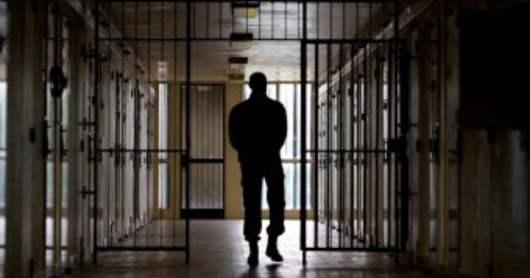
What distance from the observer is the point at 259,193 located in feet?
25.2

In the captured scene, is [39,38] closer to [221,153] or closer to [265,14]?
[265,14]

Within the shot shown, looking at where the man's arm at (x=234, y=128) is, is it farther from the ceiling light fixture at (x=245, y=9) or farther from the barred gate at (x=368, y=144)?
the ceiling light fixture at (x=245, y=9)

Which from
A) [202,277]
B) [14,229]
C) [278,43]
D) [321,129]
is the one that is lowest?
[202,277]

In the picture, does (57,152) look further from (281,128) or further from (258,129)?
(281,128)

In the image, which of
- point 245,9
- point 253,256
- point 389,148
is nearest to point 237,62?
point 245,9

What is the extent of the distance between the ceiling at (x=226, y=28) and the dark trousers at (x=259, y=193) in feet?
4.03

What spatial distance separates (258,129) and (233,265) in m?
1.19

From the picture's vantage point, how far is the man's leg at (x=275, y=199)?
7.68 meters

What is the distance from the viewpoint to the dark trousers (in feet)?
25.1

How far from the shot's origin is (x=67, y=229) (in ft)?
23.7

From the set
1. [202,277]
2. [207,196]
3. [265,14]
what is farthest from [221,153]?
[202,277]

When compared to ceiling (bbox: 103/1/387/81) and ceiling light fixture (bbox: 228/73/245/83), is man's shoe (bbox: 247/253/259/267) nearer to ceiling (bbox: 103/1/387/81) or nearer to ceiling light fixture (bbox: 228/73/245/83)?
ceiling (bbox: 103/1/387/81)

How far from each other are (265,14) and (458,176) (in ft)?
13.2

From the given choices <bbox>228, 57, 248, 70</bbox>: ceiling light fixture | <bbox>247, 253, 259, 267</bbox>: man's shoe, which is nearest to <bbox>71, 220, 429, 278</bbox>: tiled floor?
<bbox>247, 253, 259, 267</bbox>: man's shoe
